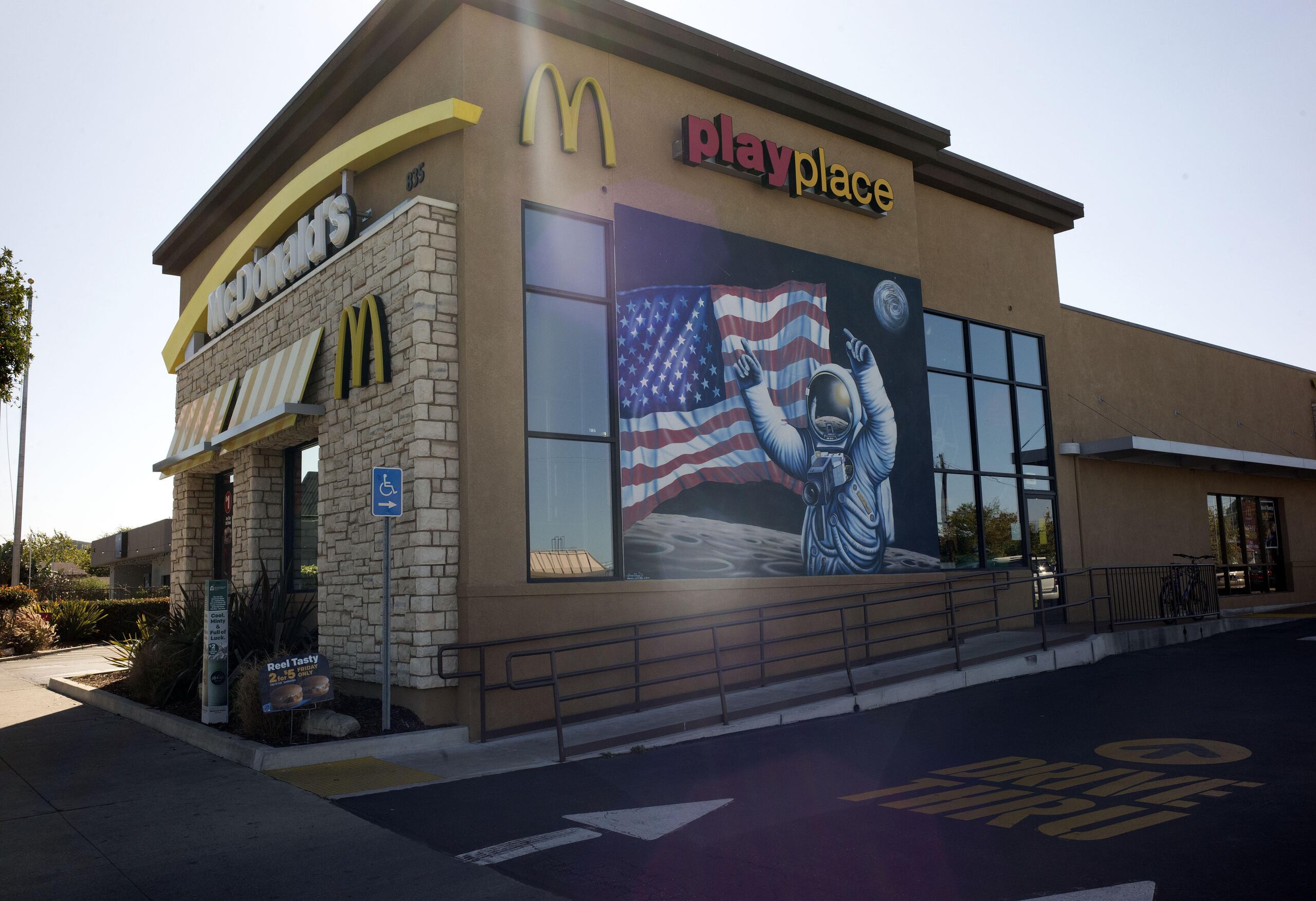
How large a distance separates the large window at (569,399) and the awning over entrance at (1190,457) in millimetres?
11048

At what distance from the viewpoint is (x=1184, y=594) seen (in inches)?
698

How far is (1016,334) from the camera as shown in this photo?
19047mm

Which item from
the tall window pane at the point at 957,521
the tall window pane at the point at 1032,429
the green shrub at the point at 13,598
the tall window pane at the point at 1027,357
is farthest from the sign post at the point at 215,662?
the green shrub at the point at 13,598

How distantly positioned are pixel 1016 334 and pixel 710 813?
14586mm

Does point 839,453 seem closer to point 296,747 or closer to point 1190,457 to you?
point 296,747

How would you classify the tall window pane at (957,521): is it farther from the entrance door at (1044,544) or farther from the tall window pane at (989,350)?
the tall window pane at (989,350)

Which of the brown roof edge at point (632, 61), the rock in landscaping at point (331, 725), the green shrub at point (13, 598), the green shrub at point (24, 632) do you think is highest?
the brown roof edge at point (632, 61)

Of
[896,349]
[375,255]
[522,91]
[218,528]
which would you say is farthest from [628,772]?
[218,528]

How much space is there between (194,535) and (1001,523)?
14547mm

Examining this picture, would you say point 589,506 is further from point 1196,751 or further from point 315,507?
point 1196,751

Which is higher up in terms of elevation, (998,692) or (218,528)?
(218,528)

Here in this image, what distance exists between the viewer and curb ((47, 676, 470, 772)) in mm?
9023

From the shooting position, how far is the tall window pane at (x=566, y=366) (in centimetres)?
1172


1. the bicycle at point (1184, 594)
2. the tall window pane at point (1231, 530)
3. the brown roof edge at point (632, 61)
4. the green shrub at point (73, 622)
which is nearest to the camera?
the brown roof edge at point (632, 61)
